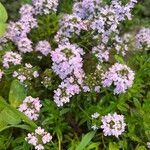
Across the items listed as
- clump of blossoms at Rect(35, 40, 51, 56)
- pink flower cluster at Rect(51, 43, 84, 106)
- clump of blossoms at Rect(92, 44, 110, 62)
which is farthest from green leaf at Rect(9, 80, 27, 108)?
clump of blossoms at Rect(92, 44, 110, 62)

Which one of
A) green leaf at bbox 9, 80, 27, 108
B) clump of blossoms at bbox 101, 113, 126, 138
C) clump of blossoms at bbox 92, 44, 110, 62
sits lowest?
clump of blossoms at bbox 101, 113, 126, 138

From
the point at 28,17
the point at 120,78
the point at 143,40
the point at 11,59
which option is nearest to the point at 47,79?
the point at 11,59

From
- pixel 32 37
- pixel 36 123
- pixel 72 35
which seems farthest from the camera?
pixel 32 37

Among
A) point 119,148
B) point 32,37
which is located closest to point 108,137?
point 119,148

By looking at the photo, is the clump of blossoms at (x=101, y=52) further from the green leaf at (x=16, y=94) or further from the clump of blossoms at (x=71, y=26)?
the green leaf at (x=16, y=94)

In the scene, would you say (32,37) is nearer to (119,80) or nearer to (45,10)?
(45,10)

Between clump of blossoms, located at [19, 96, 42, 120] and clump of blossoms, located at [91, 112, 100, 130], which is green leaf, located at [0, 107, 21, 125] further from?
clump of blossoms, located at [91, 112, 100, 130]

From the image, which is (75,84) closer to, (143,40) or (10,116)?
(10,116)
